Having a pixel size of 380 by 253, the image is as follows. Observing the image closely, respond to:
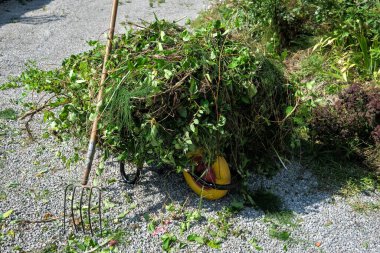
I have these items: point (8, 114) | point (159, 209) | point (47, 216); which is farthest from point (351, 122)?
point (8, 114)

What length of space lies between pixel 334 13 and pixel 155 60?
3119 millimetres

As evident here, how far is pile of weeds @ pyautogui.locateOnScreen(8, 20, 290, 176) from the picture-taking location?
318 cm

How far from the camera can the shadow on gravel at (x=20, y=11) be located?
25.2 feet

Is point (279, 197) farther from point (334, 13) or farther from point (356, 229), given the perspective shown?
point (334, 13)

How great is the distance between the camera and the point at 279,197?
3699mm

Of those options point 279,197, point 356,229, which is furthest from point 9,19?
point 356,229

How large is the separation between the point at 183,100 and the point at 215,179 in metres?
0.73

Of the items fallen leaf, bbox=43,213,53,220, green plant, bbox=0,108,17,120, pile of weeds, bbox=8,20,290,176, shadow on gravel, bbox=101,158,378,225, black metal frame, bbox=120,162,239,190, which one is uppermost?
pile of weeds, bbox=8,20,290,176

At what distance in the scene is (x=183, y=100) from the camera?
3.26 m

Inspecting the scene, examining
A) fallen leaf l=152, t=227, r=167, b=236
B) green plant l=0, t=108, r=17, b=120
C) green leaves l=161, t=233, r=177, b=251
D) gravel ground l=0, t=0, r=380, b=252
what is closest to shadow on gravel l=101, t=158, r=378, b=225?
gravel ground l=0, t=0, r=380, b=252

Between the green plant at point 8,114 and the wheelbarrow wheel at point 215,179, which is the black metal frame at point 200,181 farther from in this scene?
the green plant at point 8,114

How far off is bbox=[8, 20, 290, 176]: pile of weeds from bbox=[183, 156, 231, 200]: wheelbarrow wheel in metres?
0.10

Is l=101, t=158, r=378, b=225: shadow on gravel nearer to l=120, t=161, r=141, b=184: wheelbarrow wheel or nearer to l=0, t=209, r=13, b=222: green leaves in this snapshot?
l=120, t=161, r=141, b=184: wheelbarrow wheel

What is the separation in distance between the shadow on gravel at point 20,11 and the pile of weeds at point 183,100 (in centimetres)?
455
